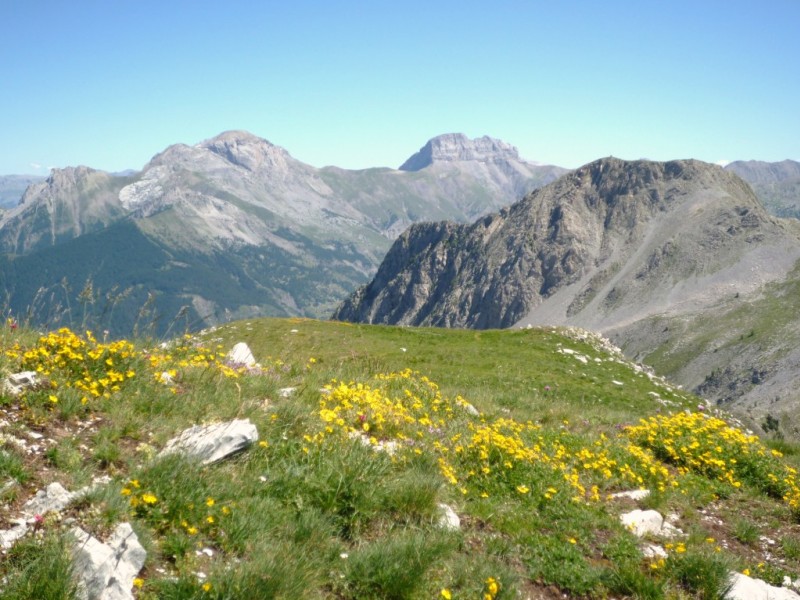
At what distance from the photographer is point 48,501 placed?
506cm

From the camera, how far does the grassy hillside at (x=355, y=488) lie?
5.20 metres

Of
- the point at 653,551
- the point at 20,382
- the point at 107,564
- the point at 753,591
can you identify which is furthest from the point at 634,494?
the point at 20,382

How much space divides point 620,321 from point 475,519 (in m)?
192

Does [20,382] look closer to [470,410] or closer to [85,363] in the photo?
[85,363]

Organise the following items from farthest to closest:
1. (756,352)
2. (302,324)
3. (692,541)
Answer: (756,352)
(302,324)
(692,541)

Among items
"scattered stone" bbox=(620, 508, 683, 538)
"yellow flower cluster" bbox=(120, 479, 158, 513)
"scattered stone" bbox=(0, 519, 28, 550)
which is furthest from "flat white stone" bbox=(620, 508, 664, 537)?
"scattered stone" bbox=(0, 519, 28, 550)

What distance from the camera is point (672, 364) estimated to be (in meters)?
146

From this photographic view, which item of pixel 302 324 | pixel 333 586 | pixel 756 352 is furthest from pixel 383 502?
pixel 756 352

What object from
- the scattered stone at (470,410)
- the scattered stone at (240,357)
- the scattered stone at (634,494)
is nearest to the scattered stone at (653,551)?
the scattered stone at (634,494)

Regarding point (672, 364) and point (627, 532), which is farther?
point (672, 364)

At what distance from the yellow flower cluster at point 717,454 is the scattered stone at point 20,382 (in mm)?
12453

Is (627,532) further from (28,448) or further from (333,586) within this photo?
(28,448)

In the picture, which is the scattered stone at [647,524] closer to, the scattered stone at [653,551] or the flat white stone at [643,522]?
the flat white stone at [643,522]

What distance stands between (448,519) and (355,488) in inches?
56.5
